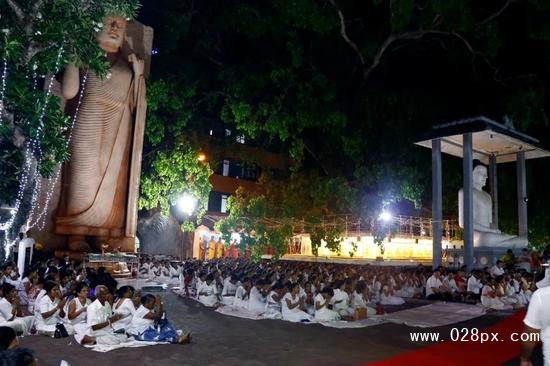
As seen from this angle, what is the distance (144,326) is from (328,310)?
13.2 feet

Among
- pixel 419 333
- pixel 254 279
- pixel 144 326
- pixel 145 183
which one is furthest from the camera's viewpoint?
pixel 145 183

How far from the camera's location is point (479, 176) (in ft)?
56.7

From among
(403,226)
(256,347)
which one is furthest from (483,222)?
(256,347)

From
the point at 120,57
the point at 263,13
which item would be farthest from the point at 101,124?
the point at 263,13

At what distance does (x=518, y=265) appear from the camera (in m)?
16.5

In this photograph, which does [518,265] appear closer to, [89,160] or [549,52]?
[549,52]

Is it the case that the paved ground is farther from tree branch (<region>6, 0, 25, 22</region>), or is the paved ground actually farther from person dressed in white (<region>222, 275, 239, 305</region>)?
tree branch (<region>6, 0, 25, 22</region>)

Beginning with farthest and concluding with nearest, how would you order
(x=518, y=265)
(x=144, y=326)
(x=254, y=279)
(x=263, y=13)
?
(x=263, y=13) < (x=518, y=265) < (x=254, y=279) < (x=144, y=326)

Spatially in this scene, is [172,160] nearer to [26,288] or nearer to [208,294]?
[208,294]

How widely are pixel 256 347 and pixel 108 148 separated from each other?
1130cm

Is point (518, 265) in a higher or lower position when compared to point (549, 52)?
lower

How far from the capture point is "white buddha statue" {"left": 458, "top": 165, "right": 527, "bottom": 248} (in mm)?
16625

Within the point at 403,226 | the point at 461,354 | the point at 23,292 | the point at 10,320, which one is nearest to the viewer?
the point at 461,354

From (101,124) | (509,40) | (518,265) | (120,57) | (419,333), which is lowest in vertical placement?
(419,333)
